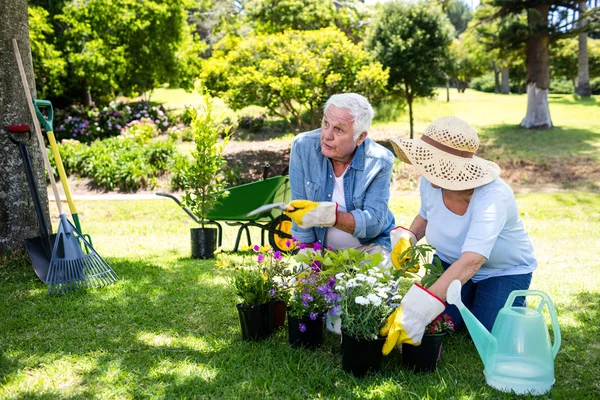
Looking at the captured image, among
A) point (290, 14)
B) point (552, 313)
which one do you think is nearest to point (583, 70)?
point (290, 14)

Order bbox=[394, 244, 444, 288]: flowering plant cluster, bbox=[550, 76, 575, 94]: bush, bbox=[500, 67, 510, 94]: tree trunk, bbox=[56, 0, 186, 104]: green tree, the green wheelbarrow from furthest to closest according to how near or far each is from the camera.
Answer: bbox=[500, 67, 510, 94]: tree trunk, bbox=[550, 76, 575, 94]: bush, bbox=[56, 0, 186, 104]: green tree, the green wheelbarrow, bbox=[394, 244, 444, 288]: flowering plant cluster

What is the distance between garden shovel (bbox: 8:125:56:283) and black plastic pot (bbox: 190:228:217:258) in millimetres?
1175

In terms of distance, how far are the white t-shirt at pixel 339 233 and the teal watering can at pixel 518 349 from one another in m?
1.00

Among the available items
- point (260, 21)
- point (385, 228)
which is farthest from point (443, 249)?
point (260, 21)

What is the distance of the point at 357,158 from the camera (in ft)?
10.4

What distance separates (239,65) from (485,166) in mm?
8232

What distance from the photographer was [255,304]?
2795mm

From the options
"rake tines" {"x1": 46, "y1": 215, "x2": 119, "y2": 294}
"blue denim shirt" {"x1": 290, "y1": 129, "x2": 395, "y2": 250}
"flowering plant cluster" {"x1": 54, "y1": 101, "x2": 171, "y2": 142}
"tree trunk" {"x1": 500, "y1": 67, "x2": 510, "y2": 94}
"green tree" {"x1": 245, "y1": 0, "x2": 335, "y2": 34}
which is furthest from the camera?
"tree trunk" {"x1": 500, "y1": 67, "x2": 510, "y2": 94}

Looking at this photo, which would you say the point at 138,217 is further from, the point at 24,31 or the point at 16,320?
the point at 16,320

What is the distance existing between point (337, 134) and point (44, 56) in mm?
11650

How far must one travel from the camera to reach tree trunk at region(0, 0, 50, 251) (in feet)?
13.4

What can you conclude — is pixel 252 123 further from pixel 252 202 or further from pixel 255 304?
pixel 255 304

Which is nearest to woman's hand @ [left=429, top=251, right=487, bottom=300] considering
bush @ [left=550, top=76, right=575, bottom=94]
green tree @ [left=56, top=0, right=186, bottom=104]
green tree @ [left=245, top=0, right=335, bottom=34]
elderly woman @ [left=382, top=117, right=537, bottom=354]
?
elderly woman @ [left=382, top=117, right=537, bottom=354]

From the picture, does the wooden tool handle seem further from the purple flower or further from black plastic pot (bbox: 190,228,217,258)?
the purple flower
